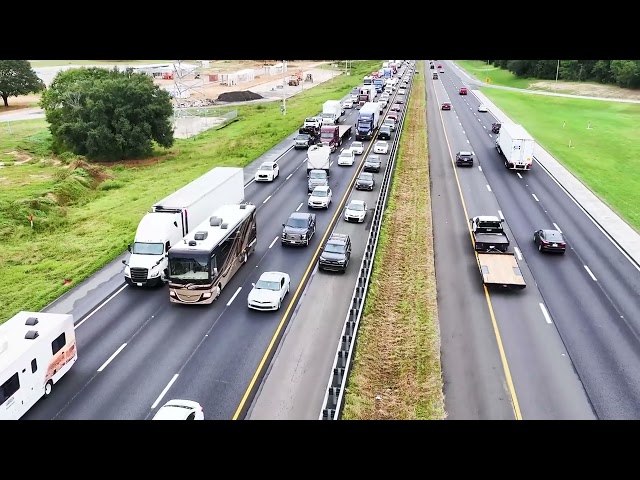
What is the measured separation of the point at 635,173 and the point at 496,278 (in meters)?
34.7

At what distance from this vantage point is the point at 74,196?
1971 inches

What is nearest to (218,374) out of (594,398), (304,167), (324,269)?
(324,269)

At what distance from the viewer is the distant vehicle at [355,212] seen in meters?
40.8

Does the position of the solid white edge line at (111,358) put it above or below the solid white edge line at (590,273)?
below

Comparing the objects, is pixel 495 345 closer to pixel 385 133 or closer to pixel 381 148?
pixel 381 148

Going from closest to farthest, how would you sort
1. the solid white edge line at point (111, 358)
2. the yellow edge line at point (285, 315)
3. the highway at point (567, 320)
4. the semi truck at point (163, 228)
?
the yellow edge line at point (285, 315), the highway at point (567, 320), the solid white edge line at point (111, 358), the semi truck at point (163, 228)

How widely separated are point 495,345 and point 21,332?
1932cm

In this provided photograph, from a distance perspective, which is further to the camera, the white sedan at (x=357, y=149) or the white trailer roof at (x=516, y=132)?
the white sedan at (x=357, y=149)

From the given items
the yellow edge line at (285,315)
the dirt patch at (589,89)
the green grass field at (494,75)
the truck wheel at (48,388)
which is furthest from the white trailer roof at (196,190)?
the dirt patch at (589,89)

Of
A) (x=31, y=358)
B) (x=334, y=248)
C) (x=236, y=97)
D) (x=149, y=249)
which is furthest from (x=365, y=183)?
(x=236, y=97)

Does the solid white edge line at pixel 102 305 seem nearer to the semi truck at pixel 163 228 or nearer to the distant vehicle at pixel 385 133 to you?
the semi truck at pixel 163 228

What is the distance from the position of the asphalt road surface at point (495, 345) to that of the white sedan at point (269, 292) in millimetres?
7966

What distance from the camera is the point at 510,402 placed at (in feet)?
68.8

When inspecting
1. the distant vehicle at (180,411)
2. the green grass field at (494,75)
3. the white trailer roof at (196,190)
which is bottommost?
the distant vehicle at (180,411)
